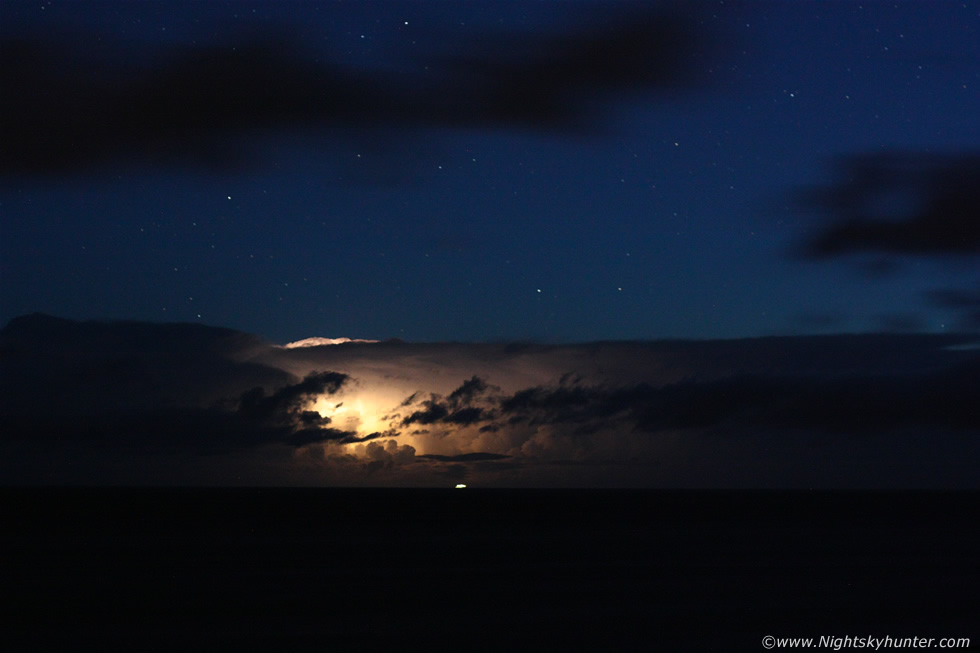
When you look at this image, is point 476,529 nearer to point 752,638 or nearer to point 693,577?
point 693,577

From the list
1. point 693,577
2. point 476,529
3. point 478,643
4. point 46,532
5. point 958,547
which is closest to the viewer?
point 478,643

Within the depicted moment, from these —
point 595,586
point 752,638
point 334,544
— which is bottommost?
point 752,638

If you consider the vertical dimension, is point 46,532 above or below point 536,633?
above

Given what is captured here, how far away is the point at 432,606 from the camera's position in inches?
1000

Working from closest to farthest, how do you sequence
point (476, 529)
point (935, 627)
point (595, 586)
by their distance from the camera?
1. point (935, 627)
2. point (595, 586)
3. point (476, 529)

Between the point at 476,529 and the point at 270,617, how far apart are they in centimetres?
3722

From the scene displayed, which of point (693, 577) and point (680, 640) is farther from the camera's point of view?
point (693, 577)

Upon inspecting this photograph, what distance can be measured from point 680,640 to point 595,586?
342 inches

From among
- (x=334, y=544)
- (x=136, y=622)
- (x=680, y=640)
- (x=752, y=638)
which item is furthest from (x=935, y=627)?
(x=334, y=544)

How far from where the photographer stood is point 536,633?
69.8ft

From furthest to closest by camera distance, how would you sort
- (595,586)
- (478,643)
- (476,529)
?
(476,529), (595,586), (478,643)

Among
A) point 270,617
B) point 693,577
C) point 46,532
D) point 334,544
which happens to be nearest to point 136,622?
point 270,617

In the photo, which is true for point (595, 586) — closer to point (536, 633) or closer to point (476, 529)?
point (536, 633)

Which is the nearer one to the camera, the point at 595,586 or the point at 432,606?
the point at 432,606
